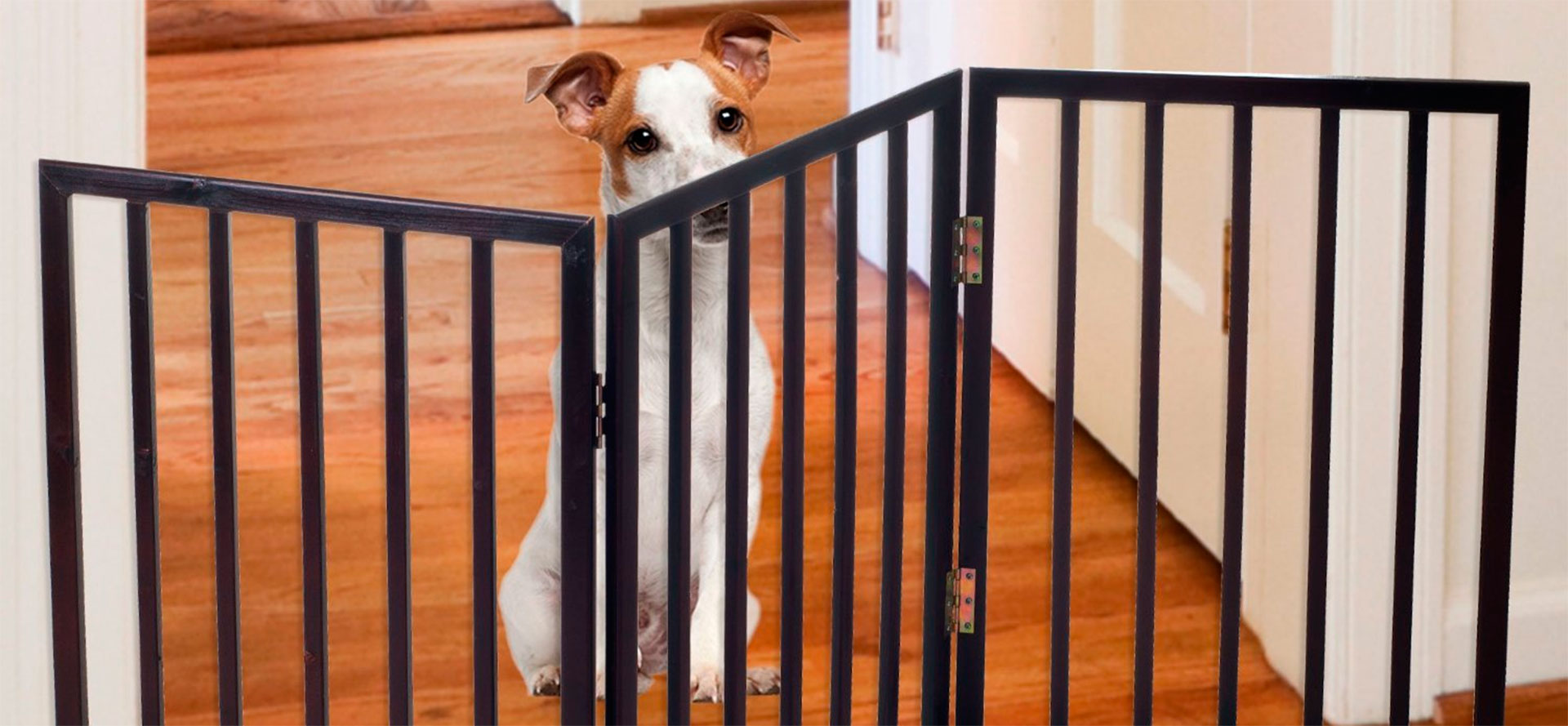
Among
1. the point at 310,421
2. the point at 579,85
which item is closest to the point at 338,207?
the point at 310,421

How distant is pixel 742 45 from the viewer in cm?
176

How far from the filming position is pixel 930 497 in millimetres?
1648

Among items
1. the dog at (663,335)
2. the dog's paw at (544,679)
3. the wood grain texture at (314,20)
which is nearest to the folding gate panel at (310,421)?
the dog at (663,335)

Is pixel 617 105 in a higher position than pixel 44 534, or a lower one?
higher

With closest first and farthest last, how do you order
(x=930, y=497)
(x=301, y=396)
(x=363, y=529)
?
(x=301, y=396) < (x=930, y=497) < (x=363, y=529)

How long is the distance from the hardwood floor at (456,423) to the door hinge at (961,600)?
305 mm

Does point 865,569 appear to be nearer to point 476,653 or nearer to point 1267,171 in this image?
point 1267,171

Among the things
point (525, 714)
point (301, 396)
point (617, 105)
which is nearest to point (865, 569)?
point (525, 714)

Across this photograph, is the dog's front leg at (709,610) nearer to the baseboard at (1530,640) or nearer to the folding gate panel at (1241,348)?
the folding gate panel at (1241,348)

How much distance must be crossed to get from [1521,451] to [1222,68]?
47 cm

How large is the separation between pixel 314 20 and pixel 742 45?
96.6 inches

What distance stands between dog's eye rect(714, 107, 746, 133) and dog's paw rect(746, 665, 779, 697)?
51 centimetres

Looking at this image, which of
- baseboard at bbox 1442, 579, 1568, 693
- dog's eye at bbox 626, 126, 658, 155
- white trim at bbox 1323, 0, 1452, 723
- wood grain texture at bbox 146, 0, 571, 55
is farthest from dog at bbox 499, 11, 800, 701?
wood grain texture at bbox 146, 0, 571, 55

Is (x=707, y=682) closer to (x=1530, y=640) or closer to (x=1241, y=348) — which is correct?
(x=1241, y=348)
